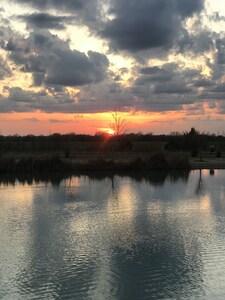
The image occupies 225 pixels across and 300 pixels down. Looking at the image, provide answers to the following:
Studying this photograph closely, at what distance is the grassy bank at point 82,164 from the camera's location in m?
32.0

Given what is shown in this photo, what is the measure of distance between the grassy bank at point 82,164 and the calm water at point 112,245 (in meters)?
10.1

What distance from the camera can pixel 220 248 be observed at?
439 inches

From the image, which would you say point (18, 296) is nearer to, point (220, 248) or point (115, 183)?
point (220, 248)

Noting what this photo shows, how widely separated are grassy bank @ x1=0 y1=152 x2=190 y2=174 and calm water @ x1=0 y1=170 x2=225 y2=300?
10079 millimetres

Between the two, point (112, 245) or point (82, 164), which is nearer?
point (112, 245)

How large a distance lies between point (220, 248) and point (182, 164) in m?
25.3

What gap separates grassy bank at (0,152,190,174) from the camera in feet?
105

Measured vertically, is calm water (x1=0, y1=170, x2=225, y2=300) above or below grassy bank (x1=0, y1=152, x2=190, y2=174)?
below

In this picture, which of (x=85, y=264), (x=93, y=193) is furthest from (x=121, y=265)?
(x=93, y=193)

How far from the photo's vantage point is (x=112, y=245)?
37.9 feet

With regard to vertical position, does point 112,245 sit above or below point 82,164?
below

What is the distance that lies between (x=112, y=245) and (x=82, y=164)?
2311 cm

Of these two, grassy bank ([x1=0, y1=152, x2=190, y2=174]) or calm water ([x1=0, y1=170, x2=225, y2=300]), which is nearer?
calm water ([x1=0, y1=170, x2=225, y2=300])

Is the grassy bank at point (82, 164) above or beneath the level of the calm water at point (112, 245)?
above
